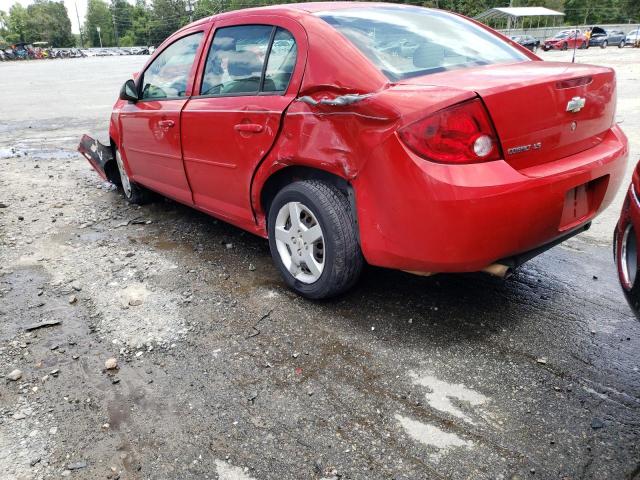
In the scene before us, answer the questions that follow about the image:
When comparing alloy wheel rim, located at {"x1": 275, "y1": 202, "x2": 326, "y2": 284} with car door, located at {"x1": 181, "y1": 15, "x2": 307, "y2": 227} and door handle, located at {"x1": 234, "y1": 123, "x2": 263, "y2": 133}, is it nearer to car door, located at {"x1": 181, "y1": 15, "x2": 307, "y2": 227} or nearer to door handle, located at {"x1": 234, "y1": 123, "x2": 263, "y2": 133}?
car door, located at {"x1": 181, "y1": 15, "x2": 307, "y2": 227}

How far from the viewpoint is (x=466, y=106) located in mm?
2346

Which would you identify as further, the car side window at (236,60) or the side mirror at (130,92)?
the side mirror at (130,92)

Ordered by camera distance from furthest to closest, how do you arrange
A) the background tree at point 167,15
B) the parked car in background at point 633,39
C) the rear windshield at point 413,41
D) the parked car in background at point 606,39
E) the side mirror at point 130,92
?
1. the background tree at point 167,15
2. the parked car in background at point 606,39
3. the parked car in background at point 633,39
4. the side mirror at point 130,92
5. the rear windshield at point 413,41

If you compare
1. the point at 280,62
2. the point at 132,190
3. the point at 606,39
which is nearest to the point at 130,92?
the point at 132,190

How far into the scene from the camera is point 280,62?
10.4 ft

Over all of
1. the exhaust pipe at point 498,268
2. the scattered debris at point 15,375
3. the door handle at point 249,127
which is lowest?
the scattered debris at point 15,375

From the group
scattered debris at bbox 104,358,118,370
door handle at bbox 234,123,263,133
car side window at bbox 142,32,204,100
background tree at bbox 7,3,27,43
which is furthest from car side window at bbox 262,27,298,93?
background tree at bbox 7,3,27,43

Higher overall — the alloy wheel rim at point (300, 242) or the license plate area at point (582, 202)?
the license plate area at point (582, 202)

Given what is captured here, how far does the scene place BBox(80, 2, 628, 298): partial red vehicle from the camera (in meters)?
2.39

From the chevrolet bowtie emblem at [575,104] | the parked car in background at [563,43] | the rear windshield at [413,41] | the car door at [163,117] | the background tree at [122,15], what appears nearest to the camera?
the chevrolet bowtie emblem at [575,104]

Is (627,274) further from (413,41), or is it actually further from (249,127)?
(249,127)

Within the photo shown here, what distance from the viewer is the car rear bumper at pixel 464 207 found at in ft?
7.73

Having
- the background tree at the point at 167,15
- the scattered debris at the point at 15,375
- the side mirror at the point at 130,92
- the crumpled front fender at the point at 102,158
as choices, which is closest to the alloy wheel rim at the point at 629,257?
the scattered debris at the point at 15,375

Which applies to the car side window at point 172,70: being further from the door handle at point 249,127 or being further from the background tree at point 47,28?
the background tree at point 47,28
